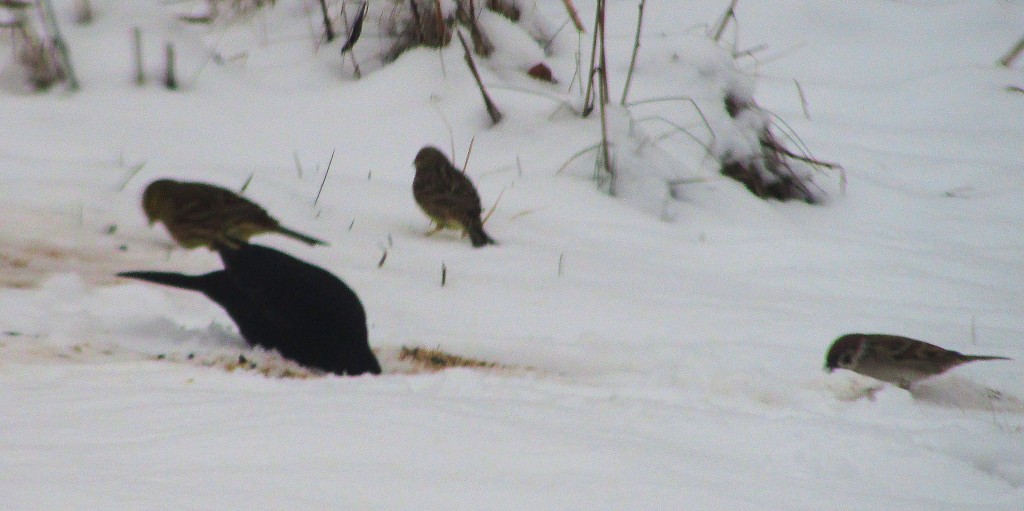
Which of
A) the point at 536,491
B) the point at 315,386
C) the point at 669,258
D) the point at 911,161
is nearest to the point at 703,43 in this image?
the point at 911,161

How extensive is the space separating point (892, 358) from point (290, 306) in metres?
1.54

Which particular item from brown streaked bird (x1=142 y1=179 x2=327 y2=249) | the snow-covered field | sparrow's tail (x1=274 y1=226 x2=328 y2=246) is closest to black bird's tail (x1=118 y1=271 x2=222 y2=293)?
the snow-covered field

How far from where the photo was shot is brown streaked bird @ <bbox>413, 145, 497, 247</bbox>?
3100 millimetres

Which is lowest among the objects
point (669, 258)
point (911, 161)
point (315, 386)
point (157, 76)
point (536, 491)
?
point (911, 161)

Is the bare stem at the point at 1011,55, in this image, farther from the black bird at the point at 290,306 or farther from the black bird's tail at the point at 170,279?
the black bird's tail at the point at 170,279

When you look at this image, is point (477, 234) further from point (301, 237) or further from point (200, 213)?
point (200, 213)

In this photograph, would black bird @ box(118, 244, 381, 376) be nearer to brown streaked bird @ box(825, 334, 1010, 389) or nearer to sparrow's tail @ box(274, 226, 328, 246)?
sparrow's tail @ box(274, 226, 328, 246)

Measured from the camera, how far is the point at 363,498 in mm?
1079

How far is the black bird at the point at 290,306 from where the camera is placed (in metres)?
1.92

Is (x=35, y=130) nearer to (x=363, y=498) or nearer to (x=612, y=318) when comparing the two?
(x=612, y=318)

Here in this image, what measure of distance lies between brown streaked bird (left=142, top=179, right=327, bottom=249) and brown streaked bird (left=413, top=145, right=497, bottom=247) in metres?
0.59

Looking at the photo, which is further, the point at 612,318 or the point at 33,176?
the point at 33,176

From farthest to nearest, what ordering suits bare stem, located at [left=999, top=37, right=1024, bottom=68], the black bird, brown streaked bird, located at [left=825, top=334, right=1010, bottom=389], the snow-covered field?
1. bare stem, located at [left=999, top=37, right=1024, bottom=68]
2. brown streaked bird, located at [left=825, top=334, right=1010, bottom=389]
3. the black bird
4. the snow-covered field

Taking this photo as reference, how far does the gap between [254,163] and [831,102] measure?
152 inches
